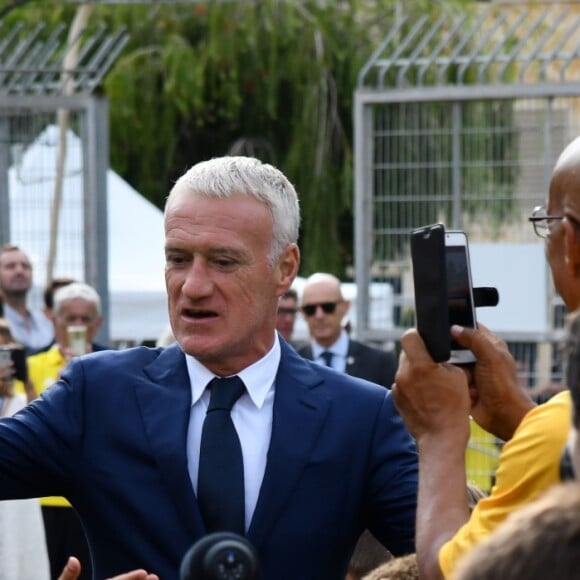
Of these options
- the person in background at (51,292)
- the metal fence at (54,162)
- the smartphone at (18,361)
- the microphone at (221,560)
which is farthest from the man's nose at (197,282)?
the metal fence at (54,162)

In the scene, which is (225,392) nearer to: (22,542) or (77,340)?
(22,542)

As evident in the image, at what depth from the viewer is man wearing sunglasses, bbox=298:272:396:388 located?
31.6ft

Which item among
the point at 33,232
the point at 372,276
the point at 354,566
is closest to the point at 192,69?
the point at 33,232

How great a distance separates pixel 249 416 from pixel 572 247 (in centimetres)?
93

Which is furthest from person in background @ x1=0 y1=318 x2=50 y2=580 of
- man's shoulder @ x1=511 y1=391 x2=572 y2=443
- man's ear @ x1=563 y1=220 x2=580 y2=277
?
man's shoulder @ x1=511 y1=391 x2=572 y2=443

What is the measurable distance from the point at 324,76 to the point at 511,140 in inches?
365

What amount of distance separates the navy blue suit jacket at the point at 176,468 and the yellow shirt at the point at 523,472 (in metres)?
0.72

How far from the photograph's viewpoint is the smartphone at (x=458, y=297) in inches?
115

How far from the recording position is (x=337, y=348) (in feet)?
33.0

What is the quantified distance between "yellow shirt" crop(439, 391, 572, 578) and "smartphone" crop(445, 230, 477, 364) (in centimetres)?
31

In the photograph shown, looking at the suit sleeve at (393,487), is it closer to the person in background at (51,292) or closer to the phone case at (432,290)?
the phone case at (432,290)

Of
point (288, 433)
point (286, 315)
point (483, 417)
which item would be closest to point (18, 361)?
point (286, 315)

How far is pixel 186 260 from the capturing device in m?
3.43

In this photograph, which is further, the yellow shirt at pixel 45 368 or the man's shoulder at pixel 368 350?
the man's shoulder at pixel 368 350
